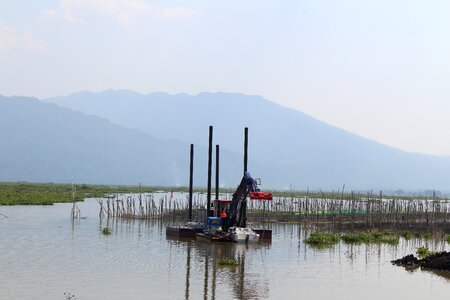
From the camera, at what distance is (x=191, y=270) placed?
3269 cm

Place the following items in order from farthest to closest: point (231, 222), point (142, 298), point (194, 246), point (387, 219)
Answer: point (387, 219) → point (231, 222) → point (194, 246) → point (142, 298)

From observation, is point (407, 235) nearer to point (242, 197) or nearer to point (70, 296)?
point (242, 197)

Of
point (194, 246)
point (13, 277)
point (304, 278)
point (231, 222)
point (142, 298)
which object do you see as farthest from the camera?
point (231, 222)

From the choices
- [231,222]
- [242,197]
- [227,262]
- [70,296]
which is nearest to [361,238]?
[231,222]

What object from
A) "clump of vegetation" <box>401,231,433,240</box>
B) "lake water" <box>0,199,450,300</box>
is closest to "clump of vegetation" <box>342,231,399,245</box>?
"lake water" <box>0,199,450,300</box>

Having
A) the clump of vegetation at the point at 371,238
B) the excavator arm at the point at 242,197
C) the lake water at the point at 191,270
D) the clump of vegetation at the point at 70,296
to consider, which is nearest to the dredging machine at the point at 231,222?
the excavator arm at the point at 242,197

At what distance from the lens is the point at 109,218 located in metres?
65.4

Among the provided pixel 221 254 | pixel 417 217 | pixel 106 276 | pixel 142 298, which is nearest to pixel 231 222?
pixel 221 254

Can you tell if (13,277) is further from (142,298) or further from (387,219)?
(387,219)

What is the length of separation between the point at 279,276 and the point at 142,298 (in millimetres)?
9109

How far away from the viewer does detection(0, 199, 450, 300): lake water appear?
26.9 metres

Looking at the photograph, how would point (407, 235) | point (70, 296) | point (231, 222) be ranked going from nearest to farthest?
point (70, 296)
point (231, 222)
point (407, 235)

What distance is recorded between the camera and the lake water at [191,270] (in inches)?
1059

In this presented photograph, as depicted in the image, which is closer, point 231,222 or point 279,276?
point 279,276
